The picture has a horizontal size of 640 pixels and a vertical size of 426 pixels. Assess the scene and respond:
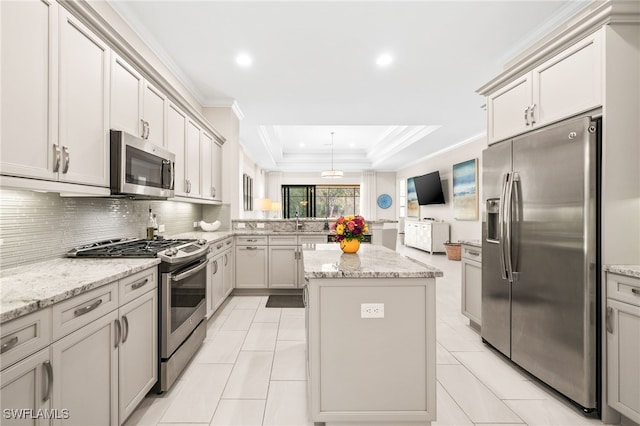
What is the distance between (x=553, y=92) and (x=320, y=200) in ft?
33.1

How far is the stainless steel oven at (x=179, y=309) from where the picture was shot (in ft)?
6.64

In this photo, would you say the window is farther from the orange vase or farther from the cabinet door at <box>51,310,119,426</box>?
the cabinet door at <box>51,310,119,426</box>

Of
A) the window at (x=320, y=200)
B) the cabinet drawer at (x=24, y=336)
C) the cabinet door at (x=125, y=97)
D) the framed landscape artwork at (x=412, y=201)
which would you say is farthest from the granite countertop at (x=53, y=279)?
the window at (x=320, y=200)

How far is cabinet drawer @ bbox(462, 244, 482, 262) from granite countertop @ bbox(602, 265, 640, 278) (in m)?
1.20

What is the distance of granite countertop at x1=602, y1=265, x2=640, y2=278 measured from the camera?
162cm

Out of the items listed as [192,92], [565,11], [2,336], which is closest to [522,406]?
[2,336]

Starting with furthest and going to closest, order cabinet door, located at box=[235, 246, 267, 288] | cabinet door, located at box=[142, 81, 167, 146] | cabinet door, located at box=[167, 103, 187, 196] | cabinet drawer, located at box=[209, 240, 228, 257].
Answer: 1. cabinet door, located at box=[235, 246, 267, 288]
2. cabinet drawer, located at box=[209, 240, 228, 257]
3. cabinet door, located at box=[167, 103, 187, 196]
4. cabinet door, located at box=[142, 81, 167, 146]

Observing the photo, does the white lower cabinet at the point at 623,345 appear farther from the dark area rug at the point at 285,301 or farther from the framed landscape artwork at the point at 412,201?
the framed landscape artwork at the point at 412,201

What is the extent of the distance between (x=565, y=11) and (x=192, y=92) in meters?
4.11

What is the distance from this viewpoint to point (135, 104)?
232 centimetres

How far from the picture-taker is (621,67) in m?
1.80

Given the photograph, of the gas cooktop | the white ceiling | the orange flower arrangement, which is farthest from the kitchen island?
the white ceiling

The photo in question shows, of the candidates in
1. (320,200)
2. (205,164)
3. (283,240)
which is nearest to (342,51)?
(205,164)

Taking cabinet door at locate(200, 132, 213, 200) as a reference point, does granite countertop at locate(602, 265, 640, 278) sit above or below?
below
